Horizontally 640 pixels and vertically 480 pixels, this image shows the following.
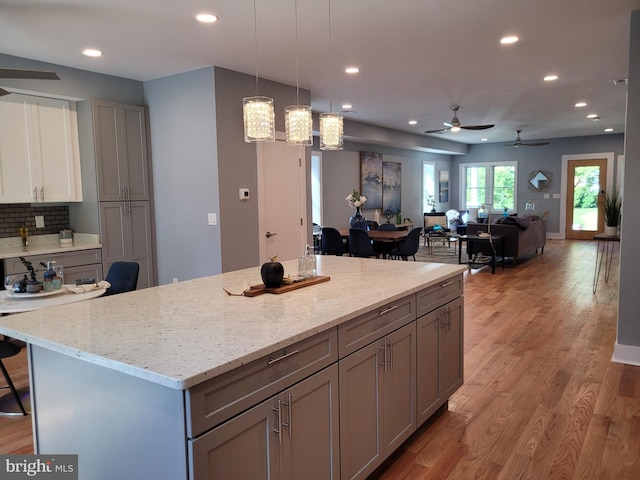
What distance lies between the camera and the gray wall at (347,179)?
9.33 metres

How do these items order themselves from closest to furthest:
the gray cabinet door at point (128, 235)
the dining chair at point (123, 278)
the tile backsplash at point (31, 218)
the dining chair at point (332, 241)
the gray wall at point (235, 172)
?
the dining chair at point (123, 278), the tile backsplash at point (31, 218), the gray wall at point (235, 172), the gray cabinet door at point (128, 235), the dining chair at point (332, 241)

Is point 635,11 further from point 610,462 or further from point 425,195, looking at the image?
point 425,195

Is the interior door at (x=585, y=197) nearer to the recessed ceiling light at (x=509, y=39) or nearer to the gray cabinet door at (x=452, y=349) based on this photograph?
the recessed ceiling light at (x=509, y=39)

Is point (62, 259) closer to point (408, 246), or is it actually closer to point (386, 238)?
point (386, 238)

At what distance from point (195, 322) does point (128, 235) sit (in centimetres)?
368

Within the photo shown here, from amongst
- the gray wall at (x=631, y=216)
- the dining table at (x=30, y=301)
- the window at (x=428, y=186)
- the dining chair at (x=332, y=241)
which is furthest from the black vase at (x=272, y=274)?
the window at (x=428, y=186)

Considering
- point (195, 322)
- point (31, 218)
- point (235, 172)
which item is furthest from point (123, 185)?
point (195, 322)

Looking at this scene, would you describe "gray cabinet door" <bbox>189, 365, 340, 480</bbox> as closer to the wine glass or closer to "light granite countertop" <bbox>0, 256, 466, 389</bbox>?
"light granite countertop" <bbox>0, 256, 466, 389</bbox>

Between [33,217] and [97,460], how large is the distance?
4.05 meters

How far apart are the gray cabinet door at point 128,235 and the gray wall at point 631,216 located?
4.64m

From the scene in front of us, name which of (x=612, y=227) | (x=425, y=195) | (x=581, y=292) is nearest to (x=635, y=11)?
(x=612, y=227)

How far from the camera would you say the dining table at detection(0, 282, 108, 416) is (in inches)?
113

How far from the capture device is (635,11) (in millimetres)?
3438

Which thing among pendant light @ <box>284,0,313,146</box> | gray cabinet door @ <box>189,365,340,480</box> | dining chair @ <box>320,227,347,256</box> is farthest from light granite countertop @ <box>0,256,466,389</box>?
dining chair @ <box>320,227,347,256</box>
